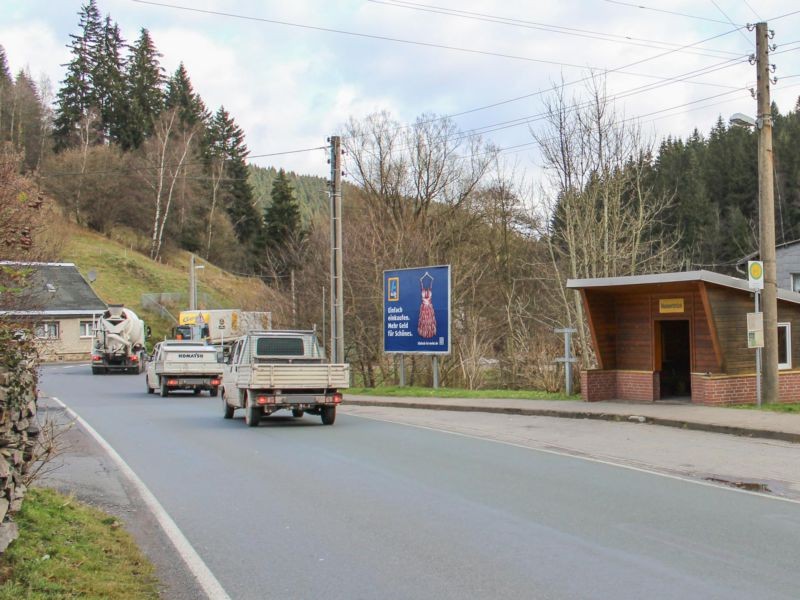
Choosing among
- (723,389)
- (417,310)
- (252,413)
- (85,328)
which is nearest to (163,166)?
(85,328)

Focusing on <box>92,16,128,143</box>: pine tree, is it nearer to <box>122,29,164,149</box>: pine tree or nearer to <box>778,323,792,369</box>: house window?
<box>122,29,164,149</box>: pine tree

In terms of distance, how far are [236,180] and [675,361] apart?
80.9 metres

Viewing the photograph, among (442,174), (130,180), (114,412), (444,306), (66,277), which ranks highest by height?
(130,180)

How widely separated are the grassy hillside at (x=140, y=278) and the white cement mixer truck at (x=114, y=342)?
2046 centimetres

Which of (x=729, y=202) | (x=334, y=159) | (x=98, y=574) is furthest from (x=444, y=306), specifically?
(x=729, y=202)

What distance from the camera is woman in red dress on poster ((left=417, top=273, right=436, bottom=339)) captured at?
88.7ft

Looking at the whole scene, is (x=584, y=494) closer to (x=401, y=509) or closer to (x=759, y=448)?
(x=401, y=509)

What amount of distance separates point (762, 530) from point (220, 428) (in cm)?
1240

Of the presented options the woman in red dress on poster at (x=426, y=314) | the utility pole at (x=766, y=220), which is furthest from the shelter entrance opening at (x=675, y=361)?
the woman in red dress on poster at (x=426, y=314)

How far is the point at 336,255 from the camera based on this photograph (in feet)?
92.0

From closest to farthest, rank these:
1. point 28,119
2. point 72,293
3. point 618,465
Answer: point 618,465
point 72,293
point 28,119

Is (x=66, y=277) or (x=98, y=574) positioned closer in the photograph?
(x=98, y=574)

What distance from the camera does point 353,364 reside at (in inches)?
1391

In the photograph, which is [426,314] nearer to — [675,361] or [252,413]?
[675,361]
